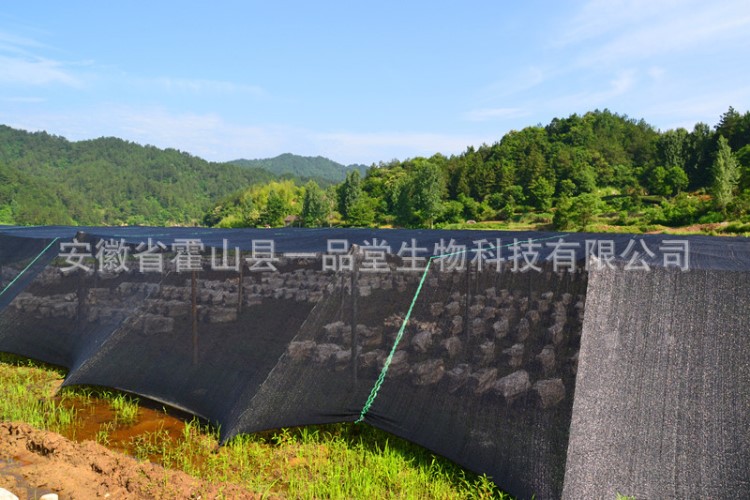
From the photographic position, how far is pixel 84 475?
3439 millimetres

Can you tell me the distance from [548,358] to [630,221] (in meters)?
41.0

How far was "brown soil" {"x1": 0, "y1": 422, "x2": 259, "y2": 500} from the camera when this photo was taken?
3.25 meters

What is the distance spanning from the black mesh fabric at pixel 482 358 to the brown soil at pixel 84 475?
67 centimetres

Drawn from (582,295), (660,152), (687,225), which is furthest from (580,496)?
(660,152)

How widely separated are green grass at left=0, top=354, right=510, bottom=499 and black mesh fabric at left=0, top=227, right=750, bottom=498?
194 mm

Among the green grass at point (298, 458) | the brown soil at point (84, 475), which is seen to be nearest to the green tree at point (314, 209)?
the green grass at point (298, 458)

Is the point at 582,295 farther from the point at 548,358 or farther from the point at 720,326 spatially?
the point at 720,326

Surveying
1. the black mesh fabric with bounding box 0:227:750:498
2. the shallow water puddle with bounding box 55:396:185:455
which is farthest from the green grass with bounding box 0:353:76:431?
the black mesh fabric with bounding box 0:227:750:498

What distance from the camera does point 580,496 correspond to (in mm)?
2924

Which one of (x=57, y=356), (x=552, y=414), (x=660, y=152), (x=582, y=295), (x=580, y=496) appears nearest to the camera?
(x=580, y=496)

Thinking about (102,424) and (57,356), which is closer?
(102,424)

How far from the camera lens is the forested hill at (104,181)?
279 feet

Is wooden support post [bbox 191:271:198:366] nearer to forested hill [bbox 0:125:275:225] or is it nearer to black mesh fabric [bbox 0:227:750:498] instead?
black mesh fabric [bbox 0:227:750:498]

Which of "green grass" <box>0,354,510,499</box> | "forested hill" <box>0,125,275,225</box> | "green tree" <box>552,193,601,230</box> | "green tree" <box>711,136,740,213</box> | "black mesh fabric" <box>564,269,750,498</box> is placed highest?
"forested hill" <box>0,125,275,225</box>
